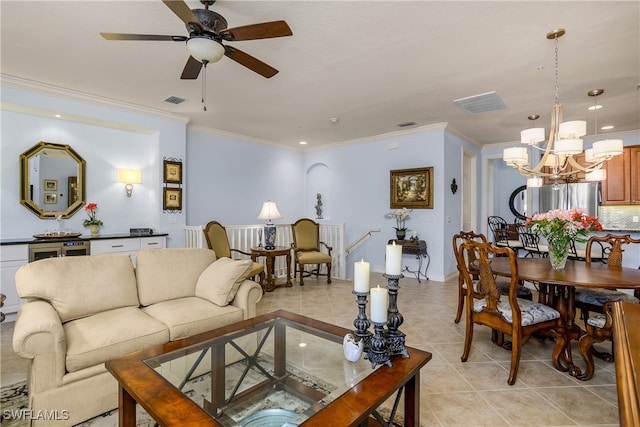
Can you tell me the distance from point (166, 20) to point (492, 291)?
3.42 metres

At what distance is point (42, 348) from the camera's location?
1703mm

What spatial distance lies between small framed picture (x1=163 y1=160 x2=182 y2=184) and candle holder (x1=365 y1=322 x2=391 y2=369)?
4368mm

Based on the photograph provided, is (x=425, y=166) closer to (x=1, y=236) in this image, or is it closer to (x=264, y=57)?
(x=264, y=57)

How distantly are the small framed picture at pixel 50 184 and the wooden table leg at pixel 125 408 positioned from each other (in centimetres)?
386

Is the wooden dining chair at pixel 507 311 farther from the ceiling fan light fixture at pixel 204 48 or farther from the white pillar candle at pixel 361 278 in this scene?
the ceiling fan light fixture at pixel 204 48

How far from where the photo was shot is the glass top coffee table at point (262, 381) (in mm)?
1238

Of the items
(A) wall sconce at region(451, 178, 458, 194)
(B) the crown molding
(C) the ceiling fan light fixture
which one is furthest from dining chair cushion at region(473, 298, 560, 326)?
(B) the crown molding

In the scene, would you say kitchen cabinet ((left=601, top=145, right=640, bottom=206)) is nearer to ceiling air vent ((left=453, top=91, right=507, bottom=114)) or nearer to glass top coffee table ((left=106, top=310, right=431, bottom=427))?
ceiling air vent ((left=453, top=91, right=507, bottom=114))

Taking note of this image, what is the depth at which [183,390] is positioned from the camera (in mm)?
1395

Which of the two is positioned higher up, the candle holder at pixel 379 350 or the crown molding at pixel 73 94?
the crown molding at pixel 73 94

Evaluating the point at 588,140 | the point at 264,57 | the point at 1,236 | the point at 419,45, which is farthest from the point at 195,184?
the point at 588,140

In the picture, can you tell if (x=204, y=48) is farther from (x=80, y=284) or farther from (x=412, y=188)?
(x=412, y=188)

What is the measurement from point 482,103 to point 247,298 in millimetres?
3914

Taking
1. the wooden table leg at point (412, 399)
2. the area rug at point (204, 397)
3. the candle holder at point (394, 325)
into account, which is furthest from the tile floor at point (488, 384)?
the candle holder at point (394, 325)
